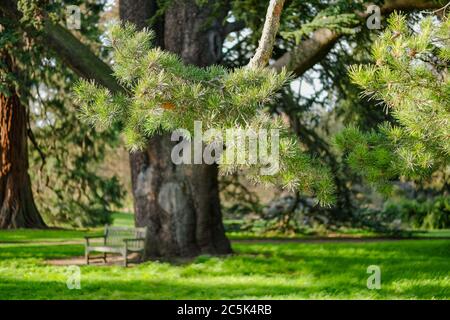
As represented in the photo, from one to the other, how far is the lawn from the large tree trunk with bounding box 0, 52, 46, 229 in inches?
239

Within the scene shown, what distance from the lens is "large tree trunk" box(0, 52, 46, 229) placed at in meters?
20.3

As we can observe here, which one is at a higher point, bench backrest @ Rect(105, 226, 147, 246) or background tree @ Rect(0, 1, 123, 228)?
background tree @ Rect(0, 1, 123, 228)

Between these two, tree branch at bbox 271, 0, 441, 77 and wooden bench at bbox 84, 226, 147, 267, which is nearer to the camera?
tree branch at bbox 271, 0, 441, 77

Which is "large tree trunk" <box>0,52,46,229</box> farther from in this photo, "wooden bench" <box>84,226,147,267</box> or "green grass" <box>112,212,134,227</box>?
"wooden bench" <box>84,226,147,267</box>

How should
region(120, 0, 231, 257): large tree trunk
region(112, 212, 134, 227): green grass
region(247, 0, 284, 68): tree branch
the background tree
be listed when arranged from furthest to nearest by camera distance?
1. region(112, 212, 134, 227): green grass
2. the background tree
3. region(120, 0, 231, 257): large tree trunk
4. region(247, 0, 284, 68): tree branch

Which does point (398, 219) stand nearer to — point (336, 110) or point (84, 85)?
point (336, 110)

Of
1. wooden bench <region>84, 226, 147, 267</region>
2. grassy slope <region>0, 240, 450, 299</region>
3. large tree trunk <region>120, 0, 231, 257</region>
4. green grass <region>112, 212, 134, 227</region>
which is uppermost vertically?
large tree trunk <region>120, 0, 231, 257</region>

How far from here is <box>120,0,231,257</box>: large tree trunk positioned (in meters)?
12.0

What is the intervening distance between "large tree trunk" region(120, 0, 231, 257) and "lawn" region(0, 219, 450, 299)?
528mm

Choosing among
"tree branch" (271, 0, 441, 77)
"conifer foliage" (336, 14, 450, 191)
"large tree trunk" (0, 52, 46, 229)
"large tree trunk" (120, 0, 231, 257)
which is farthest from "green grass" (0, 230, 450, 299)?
"large tree trunk" (0, 52, 46, 229)

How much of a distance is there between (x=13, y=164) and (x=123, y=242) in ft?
32.7

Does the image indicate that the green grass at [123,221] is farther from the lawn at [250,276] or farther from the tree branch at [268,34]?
the tree branch at [268,34]

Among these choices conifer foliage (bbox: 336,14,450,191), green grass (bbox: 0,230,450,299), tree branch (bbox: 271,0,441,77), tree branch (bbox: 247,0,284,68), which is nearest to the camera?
conifer foliage (bbox: 336,14,450,191)

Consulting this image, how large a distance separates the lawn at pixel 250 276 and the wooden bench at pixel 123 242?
0.29 m
